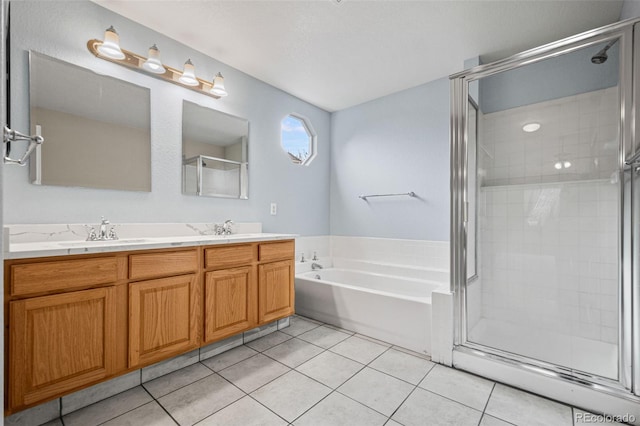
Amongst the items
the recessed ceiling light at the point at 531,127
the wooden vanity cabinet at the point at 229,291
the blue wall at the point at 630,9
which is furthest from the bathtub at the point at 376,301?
the blue wall at the point at 630,9

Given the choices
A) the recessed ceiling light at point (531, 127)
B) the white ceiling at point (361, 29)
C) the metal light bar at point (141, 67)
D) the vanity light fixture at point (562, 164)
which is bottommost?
the vanity light fixture at point (562, 164)

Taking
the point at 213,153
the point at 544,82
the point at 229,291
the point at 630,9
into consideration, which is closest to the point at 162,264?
the point at 229,291

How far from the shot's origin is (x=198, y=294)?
2021mm

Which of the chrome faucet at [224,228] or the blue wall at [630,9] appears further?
the chrome faucet at [224,228]

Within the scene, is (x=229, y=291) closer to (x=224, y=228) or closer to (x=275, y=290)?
(x=275, y=290)

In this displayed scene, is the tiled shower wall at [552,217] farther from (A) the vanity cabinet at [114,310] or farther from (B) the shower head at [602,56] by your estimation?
(A) the vanity cabinet at [114,310]

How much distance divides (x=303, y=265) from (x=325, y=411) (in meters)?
1.91

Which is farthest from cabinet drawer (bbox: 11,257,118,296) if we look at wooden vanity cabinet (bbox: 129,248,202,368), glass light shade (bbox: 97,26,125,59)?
glass light shade (bbox: 97,26,125,59)

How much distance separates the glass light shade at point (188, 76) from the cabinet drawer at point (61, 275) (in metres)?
1.51

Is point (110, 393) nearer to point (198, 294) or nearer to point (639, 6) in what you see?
point (198, 294)

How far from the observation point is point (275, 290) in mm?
2549

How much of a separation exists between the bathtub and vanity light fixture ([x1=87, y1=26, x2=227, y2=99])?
196 centimetres

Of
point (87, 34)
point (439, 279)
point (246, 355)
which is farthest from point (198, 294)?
point (439, 279)

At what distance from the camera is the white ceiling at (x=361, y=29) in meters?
2.05
